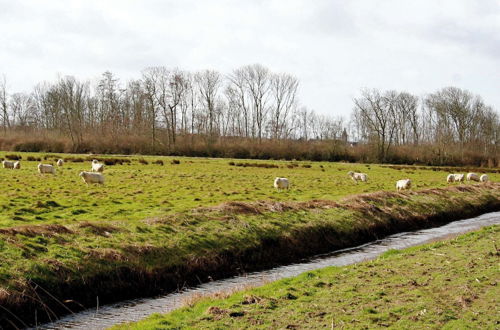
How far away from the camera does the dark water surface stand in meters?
10.6

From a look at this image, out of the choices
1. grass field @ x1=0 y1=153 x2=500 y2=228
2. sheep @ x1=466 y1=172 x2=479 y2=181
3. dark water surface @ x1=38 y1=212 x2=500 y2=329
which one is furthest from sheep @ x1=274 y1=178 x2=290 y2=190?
sheep @ x1=466 y1=172 x2=479 y2=181

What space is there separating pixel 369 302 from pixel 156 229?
885cm

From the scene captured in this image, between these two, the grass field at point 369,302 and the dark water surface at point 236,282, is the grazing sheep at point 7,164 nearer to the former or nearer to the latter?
the dark water surface at point 236,282

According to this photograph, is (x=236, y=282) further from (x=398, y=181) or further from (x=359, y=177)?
(x=359, y=177)

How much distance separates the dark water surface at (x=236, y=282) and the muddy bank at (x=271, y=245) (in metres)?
0.47

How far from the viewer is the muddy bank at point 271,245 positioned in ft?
36.3

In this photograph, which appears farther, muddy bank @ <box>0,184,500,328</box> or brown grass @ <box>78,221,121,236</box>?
brown grass @ <box>78,221,121,236</box>

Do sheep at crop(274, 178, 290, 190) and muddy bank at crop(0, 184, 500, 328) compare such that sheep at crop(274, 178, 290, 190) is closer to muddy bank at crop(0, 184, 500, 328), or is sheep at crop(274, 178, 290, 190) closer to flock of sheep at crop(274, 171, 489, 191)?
flock of sheep at crop(274, 171, 489, 191)

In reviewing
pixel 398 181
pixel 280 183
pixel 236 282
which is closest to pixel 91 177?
pixel 280 183

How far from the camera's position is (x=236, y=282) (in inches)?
548

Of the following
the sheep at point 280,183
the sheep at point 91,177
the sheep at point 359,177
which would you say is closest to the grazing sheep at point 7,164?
the sheep at point 91,177

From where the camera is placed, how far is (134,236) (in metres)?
15.0

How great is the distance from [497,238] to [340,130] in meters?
86.2

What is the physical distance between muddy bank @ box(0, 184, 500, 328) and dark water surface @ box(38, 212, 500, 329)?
0.47m
